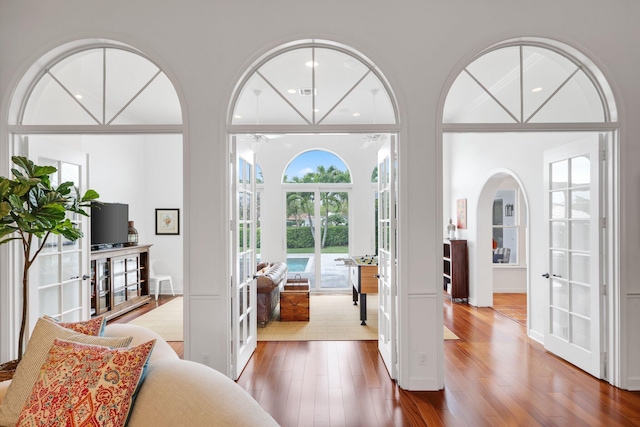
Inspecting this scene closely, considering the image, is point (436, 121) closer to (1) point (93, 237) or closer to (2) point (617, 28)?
(2) point (617, 28)

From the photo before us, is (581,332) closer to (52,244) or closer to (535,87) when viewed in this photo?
(535,87)

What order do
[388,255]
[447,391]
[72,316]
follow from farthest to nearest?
[72,316] → [388,255] → [447,391]

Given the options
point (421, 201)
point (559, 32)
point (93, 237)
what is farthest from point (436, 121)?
point (93, 237)

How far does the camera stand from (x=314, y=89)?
10.8ft

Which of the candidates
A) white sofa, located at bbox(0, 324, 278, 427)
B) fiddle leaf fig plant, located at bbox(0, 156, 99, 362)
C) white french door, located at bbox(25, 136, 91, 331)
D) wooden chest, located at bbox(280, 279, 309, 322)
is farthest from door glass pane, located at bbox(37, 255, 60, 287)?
wooden chest, located at bbox(280, 279, 309, 322)

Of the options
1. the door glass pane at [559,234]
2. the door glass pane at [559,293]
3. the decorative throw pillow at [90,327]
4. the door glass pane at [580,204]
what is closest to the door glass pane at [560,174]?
the door glass pane at [580,204]

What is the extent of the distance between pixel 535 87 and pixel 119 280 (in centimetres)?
615

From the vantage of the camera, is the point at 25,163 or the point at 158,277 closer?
the point at 25,163

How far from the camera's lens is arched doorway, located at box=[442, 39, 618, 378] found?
314cm

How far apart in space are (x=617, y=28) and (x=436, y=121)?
171 cm

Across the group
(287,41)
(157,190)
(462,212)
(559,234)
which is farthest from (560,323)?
(157,190)

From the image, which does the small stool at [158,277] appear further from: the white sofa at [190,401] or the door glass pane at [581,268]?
the door glass pane at [581,268]

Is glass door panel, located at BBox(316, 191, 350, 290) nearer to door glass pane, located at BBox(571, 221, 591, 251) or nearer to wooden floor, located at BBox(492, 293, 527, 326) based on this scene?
wooden floor, located at BBox(492, 293, 527, 326)

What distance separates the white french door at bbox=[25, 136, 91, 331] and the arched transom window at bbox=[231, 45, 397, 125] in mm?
1683
